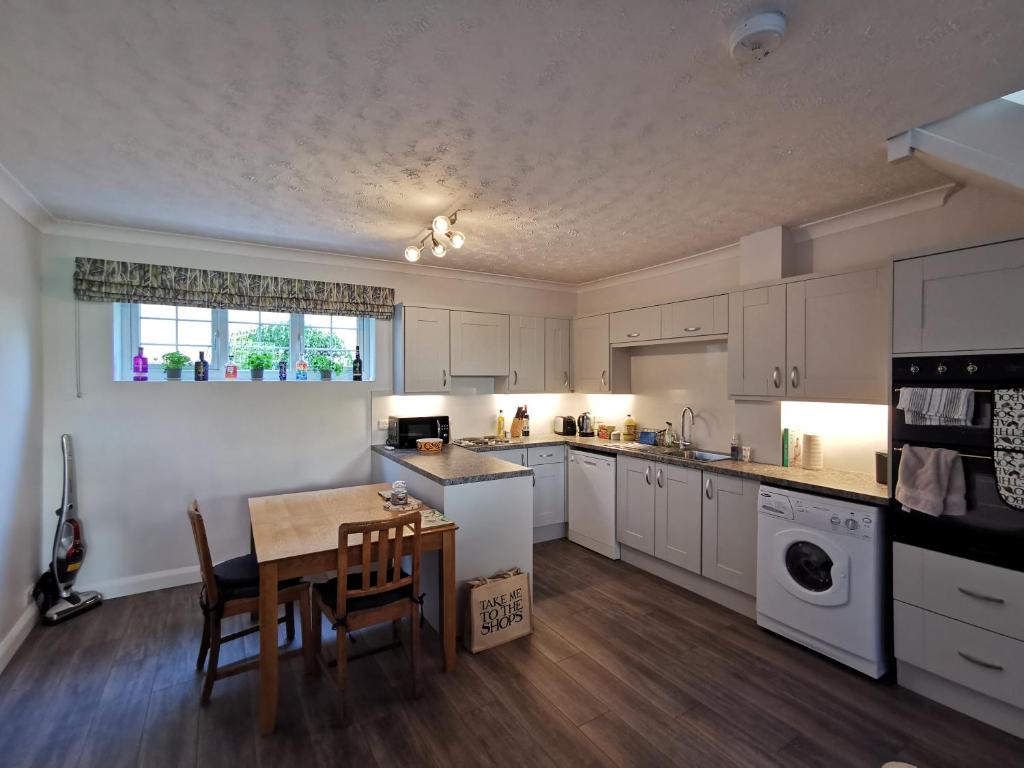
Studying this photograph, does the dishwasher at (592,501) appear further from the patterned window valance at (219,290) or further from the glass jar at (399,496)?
the patterned window valance at (219,290)

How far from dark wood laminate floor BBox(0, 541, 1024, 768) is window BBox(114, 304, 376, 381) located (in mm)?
1869

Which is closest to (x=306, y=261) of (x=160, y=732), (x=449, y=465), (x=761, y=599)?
(x=449, y=465)

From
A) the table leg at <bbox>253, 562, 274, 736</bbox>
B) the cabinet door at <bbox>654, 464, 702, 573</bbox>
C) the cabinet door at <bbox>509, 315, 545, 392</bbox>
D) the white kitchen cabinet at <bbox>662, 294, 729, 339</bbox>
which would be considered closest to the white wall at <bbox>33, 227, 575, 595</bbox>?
the cabinet door at <bbox>509, 315, 545, 392</bbox>

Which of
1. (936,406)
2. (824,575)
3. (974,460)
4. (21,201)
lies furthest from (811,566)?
(21,201)

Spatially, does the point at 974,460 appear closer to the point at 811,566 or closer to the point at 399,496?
the point at 811,566

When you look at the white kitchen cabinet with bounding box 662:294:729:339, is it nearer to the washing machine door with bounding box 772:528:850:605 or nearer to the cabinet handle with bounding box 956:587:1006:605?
the washing machine door with bounding box 772:528:850:605

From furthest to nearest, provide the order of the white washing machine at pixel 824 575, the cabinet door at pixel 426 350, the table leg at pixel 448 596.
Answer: the cabinet door at pixel 426 350 → the table leg at pixel 448 596 → the white washing machine at pixel 824 575

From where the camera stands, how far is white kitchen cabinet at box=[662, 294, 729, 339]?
3562mm

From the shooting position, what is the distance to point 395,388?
4.30 meters

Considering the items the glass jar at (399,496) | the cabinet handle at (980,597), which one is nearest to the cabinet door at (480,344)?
the glass jar at (399,496)

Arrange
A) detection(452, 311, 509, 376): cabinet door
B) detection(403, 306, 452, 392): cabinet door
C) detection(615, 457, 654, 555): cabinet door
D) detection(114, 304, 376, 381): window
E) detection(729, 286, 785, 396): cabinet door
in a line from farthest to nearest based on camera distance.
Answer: detection(452, 311, 509, 376): cabinet door, detection(403, 306, 452, 392): cabinet door, detection(615, 457, 654, 555): cabinet door, detection(114, 304, 376, 381): window, detection(729, 286, 785, 396): cabinet door

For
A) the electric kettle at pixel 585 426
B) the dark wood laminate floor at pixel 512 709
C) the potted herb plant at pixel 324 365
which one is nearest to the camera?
the dark wood laminate floor at pixel 512 709

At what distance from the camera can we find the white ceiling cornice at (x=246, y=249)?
3258mm

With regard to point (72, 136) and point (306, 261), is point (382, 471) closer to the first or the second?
point (306, 261)
